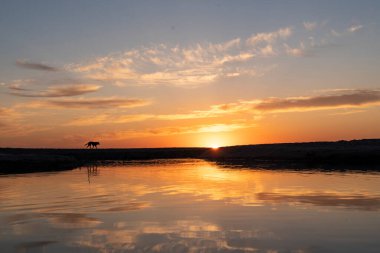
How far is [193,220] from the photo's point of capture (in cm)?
1595

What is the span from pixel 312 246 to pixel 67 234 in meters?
7.70

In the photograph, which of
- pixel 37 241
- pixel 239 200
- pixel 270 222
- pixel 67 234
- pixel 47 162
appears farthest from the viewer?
pixel 47 162

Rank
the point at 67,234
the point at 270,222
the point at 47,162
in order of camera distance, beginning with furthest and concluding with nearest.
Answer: the point at 47,162, the point at 270,222, the point at 67,234

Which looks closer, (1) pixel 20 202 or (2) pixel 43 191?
(1) pixel 20 202

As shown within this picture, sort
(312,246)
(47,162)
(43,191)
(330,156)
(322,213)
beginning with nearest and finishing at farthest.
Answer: (312,246)
(322,213)
(43,191)
(47,162)
(330,156)

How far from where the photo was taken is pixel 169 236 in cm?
1337

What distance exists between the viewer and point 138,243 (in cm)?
1256

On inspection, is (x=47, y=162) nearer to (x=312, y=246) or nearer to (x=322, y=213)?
(x=322, y=213)

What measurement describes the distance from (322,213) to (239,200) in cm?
480

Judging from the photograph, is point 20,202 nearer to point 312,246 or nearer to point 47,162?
point 312,246

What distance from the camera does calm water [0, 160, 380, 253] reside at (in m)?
12.4

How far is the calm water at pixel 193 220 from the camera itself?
12367 millimetres

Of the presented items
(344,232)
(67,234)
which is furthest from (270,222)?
(67,234)

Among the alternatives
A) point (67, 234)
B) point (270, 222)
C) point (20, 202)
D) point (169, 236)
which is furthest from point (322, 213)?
point (20, 202)
